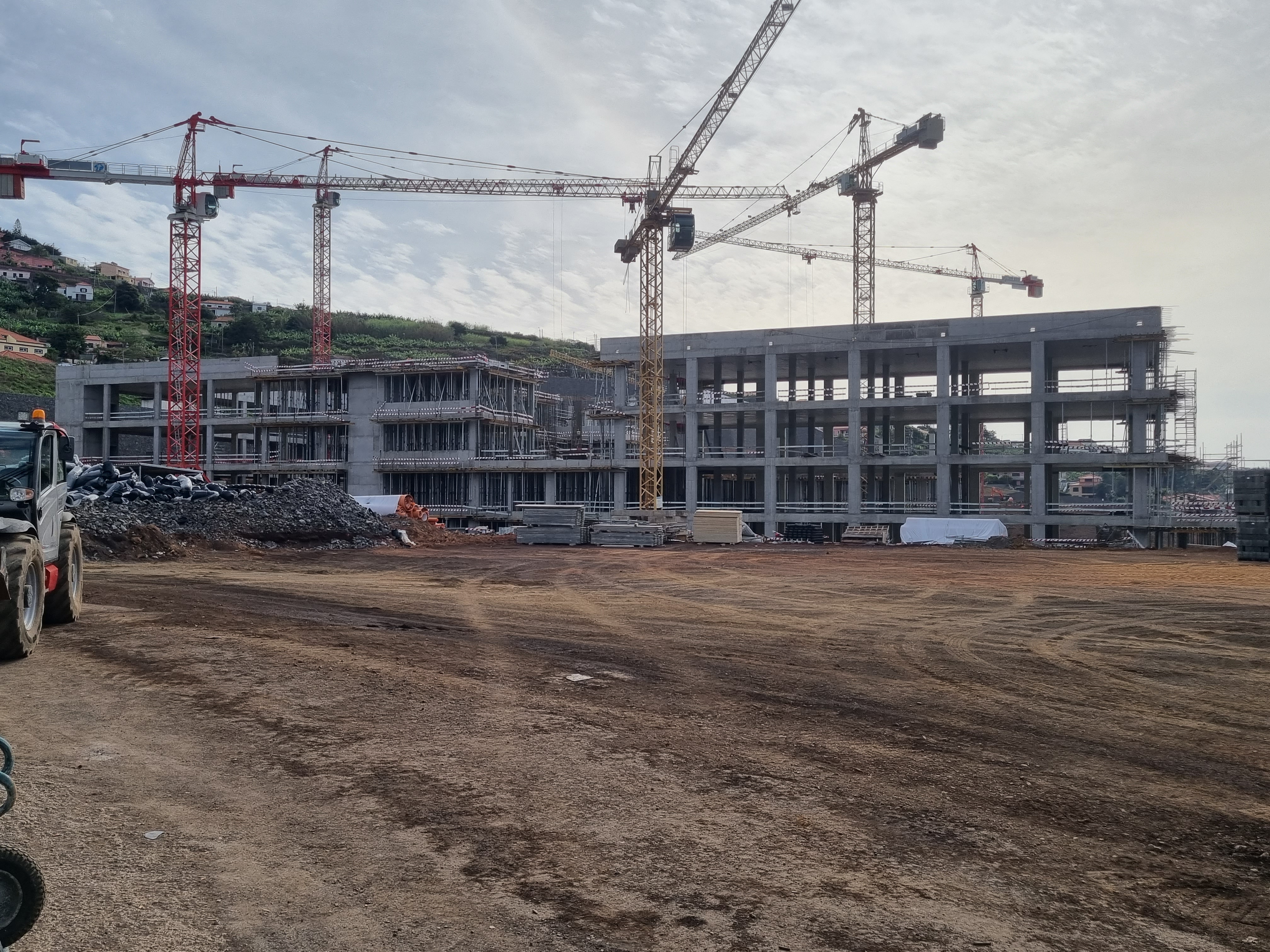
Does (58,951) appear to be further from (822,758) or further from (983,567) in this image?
(983,567)

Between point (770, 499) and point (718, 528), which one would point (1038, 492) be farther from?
point (718, 528)

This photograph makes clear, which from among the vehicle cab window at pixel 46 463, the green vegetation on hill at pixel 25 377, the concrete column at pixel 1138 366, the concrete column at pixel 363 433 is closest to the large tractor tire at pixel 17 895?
the vehicle cab window at pixel 46 463

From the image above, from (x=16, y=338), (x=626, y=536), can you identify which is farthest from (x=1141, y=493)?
(x=16, y=338)

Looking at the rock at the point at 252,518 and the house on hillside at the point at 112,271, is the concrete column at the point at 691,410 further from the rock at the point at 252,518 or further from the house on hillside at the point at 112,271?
the house on hillside at the point at 112,271

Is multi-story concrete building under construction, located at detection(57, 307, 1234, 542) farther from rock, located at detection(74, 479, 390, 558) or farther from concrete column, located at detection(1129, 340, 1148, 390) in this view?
rock, located at detection(74, 479, 390, 558)

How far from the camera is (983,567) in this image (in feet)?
88.4

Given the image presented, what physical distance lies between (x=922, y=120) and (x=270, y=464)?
177 ft

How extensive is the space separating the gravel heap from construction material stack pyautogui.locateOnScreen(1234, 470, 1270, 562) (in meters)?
30.6

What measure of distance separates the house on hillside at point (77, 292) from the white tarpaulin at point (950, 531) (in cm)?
14661

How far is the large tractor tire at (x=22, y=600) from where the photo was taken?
30.2ft

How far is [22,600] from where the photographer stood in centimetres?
971

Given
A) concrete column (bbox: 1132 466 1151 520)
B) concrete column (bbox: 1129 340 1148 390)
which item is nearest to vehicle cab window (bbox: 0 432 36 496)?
concrete column (bbox: 1132 466 1151 520)

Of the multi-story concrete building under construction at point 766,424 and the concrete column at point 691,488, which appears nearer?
the multi-story concrete building under construction at point 766,424

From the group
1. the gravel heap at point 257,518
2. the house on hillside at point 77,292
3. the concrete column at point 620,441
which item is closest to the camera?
the gravel heap at point 257,518
